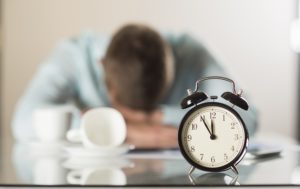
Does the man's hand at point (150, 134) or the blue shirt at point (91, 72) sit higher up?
the blue shirt at point (91, 72)

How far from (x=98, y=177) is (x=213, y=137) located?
0.22 meters

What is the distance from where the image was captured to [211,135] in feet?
3.02

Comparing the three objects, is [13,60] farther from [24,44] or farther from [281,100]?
[281,100]

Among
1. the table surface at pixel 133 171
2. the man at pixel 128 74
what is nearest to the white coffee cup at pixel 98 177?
the table surface at pixel 133 171

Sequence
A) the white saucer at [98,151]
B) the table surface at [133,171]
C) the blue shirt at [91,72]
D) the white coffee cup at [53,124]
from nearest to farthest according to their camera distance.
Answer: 1. the table surface at [133,171]
2. the white saucer at [98,151]
3. the white coffee cup at [53,124]
4. the blue shirt at [91,72]

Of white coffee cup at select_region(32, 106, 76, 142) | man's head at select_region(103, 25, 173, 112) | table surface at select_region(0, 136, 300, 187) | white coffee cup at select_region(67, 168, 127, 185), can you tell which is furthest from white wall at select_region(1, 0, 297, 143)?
white coffee cup at select_region(67, 168, 127, 185)

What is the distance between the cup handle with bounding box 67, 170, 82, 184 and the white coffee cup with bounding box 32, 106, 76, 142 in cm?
56

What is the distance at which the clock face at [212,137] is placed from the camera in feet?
3.02

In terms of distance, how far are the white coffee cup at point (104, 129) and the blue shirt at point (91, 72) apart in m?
1.04

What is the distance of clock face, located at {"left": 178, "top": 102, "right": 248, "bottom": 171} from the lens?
3.02 feet

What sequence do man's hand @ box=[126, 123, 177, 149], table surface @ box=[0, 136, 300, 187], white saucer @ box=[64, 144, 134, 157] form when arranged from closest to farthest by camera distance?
table surface @ box=[0, 136, 300, 187], white saucer @ box=[64, 144, 134, 157], man's hand @ box=[126, 123, 177, 149]

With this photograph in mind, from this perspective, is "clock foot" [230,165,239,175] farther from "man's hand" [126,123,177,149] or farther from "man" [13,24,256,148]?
"man" [13,24,256,148]

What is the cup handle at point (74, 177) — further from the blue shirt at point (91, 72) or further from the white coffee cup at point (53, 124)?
the blue shirt at point (91, 72)

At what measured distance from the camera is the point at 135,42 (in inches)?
97.8
